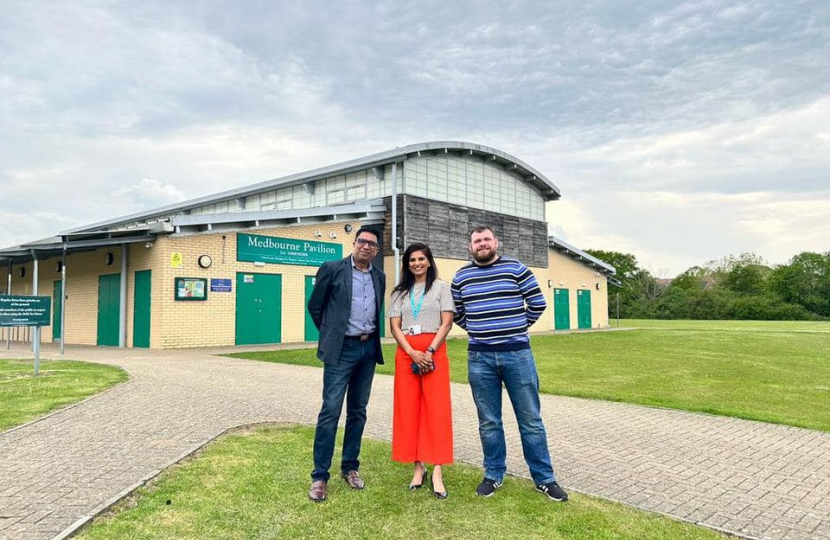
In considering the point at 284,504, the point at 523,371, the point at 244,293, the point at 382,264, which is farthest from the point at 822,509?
the point at 382,264

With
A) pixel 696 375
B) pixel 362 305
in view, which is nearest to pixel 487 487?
pixel 362 305

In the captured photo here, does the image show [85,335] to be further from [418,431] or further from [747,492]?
[747,492]

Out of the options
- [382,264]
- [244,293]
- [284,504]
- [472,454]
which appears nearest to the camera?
[284,504]

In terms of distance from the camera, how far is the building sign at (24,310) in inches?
399

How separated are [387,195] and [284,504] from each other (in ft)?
62.7

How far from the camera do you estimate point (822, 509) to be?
394 centimetres

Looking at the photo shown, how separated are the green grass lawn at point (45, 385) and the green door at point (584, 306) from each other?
84.3ft

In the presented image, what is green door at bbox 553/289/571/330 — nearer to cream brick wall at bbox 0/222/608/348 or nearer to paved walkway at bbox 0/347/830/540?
cream brick wall at bbox 0/222/608/348

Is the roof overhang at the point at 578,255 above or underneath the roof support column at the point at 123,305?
above

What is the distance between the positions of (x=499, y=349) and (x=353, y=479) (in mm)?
1404

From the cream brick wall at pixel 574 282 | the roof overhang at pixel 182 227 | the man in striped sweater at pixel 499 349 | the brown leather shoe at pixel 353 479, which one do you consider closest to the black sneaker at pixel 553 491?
the man in striped sweater at pixel 499 349

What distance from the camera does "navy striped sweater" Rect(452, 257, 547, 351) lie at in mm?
4172

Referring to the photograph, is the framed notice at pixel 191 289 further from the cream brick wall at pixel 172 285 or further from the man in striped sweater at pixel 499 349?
the man in striped sweater at pixel 499 349

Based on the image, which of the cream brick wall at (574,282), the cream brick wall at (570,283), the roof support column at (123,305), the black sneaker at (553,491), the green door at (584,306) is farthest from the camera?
the green door at (584,306)
